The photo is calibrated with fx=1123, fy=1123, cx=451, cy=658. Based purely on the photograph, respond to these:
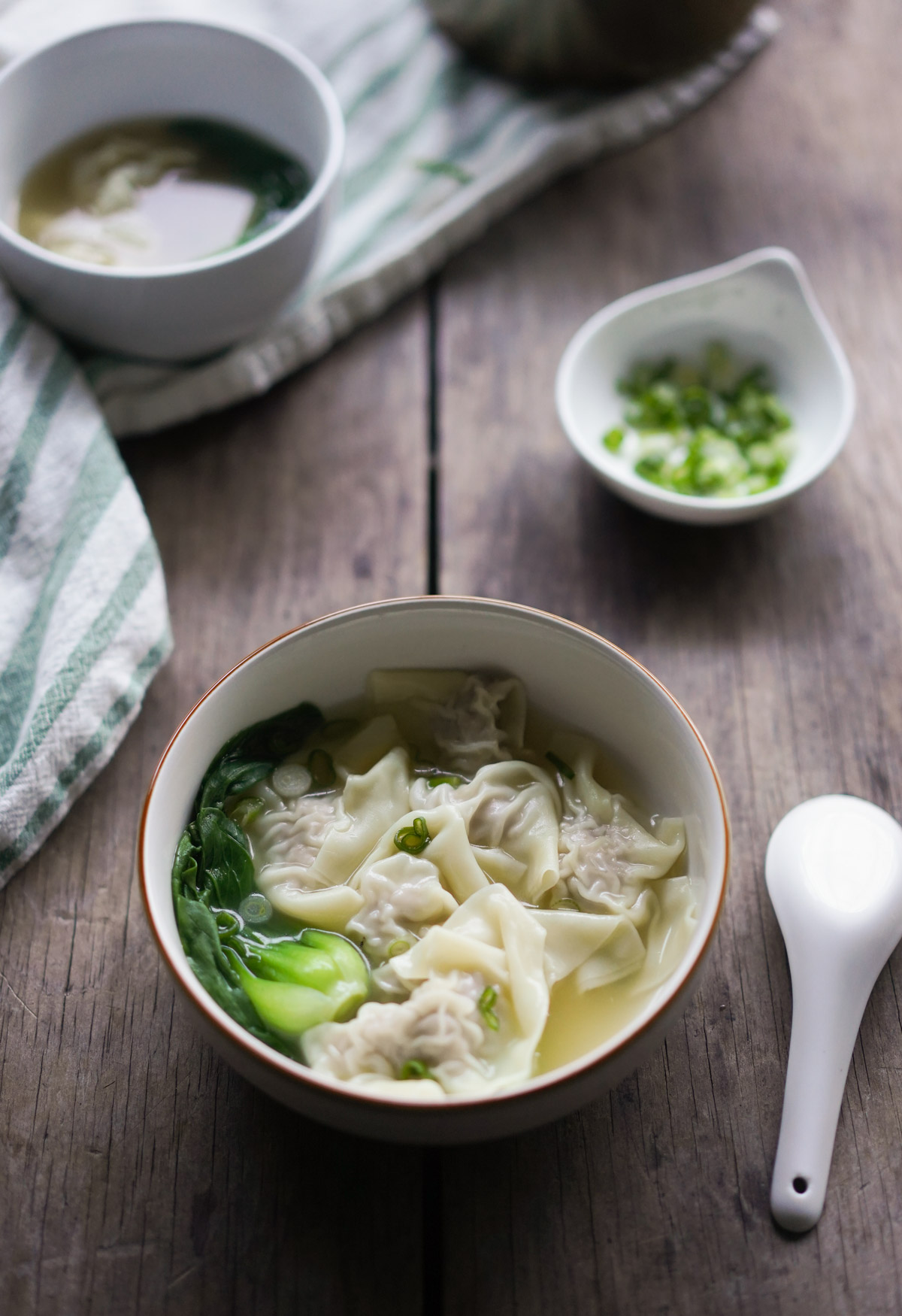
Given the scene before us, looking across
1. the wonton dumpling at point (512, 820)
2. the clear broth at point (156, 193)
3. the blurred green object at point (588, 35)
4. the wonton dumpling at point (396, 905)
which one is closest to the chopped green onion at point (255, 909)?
the wonton dumpling at point (396, 905)

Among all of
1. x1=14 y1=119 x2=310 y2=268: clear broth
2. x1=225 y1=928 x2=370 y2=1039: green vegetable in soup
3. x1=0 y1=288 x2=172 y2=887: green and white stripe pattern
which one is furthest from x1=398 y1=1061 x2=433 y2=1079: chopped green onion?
x1=14 y1=119 x2=310 y2=268: clear broth

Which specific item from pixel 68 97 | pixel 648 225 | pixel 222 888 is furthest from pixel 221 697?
pixel 648 225

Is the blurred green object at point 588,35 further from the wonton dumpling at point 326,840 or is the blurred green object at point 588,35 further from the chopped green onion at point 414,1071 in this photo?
the chopped green onion at point 414,1071

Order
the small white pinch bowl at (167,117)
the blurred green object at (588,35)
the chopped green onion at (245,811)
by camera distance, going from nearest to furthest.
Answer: the chopped green onion at (245,811)
the small white pinch bowl at (167,117)
the blurred green object at (588,35)

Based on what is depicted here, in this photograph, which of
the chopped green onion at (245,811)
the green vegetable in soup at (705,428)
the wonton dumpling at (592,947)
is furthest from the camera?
the green vegetable in soup at (705,428)

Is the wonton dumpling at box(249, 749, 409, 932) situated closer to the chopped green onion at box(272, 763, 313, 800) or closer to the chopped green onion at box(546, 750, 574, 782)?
the chopped green onion at box(272, 763, 313, 800)
